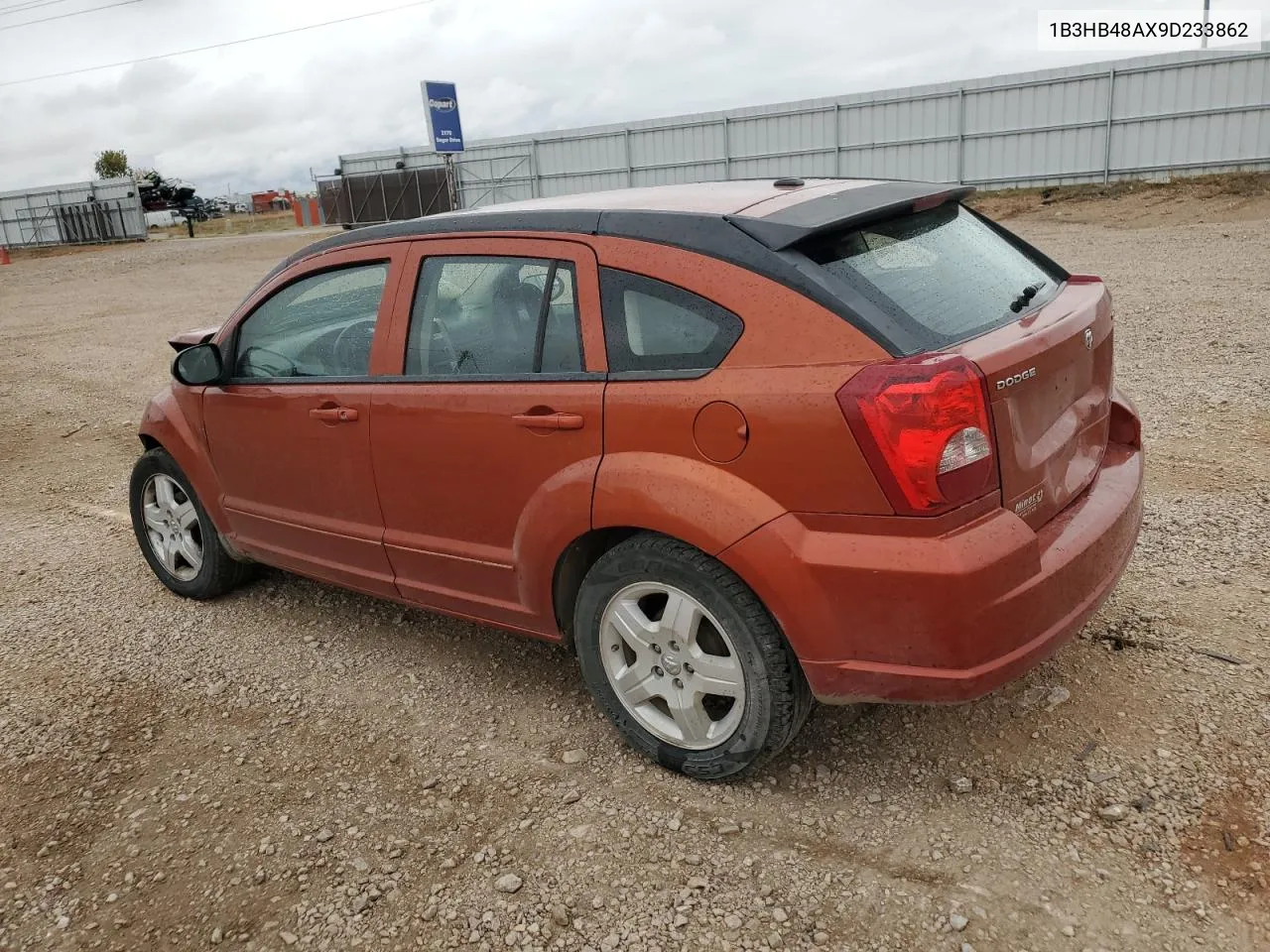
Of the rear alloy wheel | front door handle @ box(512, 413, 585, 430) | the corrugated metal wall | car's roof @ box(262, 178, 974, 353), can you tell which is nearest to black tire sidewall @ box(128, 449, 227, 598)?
car's roof @ box(262, 178, 974, 353)

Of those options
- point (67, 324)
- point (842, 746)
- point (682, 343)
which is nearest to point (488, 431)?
point (682, 343)

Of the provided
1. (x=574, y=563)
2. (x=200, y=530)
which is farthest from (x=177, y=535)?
(x=574, y=563)

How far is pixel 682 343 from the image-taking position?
2.68 meters

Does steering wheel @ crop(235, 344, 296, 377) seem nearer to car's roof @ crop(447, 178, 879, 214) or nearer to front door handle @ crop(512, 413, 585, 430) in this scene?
car's roof @ crop(447, 178, 879, 214)

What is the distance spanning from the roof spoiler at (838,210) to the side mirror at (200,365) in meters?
2.36

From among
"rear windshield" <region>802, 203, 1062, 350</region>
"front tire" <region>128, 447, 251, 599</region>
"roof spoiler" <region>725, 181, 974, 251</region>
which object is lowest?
"front tire" <region>128, 447, 251, 599</region>

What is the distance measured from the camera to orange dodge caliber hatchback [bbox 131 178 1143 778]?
2.38 m

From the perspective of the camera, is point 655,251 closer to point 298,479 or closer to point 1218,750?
point 298,479

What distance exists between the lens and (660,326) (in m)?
2.74

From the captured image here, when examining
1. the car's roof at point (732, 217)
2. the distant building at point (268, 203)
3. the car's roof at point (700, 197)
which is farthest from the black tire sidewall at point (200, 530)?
the distant building at point (268, 203)

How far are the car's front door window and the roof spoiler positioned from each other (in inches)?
57.8

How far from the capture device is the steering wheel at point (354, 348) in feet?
11.4

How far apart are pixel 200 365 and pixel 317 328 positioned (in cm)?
58

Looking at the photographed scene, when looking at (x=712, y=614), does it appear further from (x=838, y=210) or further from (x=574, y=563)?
(x=838, y=210)
